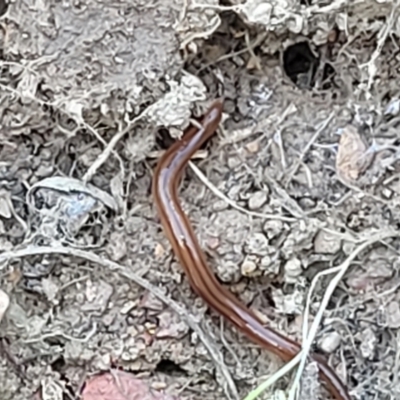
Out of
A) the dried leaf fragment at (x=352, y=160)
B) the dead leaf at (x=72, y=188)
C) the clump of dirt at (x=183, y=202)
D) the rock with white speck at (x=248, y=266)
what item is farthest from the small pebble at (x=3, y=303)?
the dried leaf fragment at (x=352, y=160)

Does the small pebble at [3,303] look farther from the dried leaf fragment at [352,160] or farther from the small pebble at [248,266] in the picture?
the dried leaf fragment at [352,160]

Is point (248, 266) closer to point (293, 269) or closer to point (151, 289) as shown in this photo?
point (293, 269)

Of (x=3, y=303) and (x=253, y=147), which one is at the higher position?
(x=253, y=147)

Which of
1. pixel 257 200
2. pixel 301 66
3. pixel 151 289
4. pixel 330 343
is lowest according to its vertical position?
pixel 330 343

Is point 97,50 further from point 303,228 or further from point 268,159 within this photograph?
point 303,228

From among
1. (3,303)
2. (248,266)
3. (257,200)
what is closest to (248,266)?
(248,266)

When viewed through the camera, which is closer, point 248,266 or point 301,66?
point 248,266

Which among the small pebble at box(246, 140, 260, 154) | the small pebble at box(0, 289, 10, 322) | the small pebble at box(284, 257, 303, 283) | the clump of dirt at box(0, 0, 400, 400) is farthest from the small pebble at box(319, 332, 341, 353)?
the small pebble at box(0, 289, 10, 322)

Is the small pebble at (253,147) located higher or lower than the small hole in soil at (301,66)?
lower
